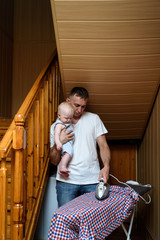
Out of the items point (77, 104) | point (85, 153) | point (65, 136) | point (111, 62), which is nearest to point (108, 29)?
point (111, 62)

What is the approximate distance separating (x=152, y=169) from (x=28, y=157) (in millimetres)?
1541


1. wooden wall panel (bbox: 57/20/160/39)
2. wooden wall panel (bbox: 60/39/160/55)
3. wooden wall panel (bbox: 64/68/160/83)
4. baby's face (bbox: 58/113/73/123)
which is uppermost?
wooden wall panel (bbox: 57/20/160/39)

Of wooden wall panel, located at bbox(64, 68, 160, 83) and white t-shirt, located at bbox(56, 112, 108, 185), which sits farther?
wooden wall panel, located at bbox(64, 68, 160, 83)

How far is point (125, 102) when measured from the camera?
3.25 meters

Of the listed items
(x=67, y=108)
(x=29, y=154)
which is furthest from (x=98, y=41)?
(x=29, y=154)

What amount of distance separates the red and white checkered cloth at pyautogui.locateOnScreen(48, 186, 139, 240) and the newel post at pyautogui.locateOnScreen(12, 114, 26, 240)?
0.27m

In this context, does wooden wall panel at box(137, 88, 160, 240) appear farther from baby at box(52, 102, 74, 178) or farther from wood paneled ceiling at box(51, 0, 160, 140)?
baby at box(52, 102, 74, 178)

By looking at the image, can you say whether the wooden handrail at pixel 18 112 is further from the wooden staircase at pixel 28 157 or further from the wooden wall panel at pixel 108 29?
the wooden wall panel at pixel 108 29

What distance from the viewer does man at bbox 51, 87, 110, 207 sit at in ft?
8.09

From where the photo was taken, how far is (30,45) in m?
5.47

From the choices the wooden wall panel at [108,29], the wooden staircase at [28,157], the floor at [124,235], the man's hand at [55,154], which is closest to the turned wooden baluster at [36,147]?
the wooden staircase at [28,157]

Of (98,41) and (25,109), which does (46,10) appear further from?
(25,109)

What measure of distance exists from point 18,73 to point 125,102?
2.88 metres

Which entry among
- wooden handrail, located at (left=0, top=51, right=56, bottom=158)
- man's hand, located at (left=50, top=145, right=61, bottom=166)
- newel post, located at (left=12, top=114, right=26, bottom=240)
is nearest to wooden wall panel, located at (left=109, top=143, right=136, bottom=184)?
man's hand, located at (left=50, top=145, right=61, bottom=166)
